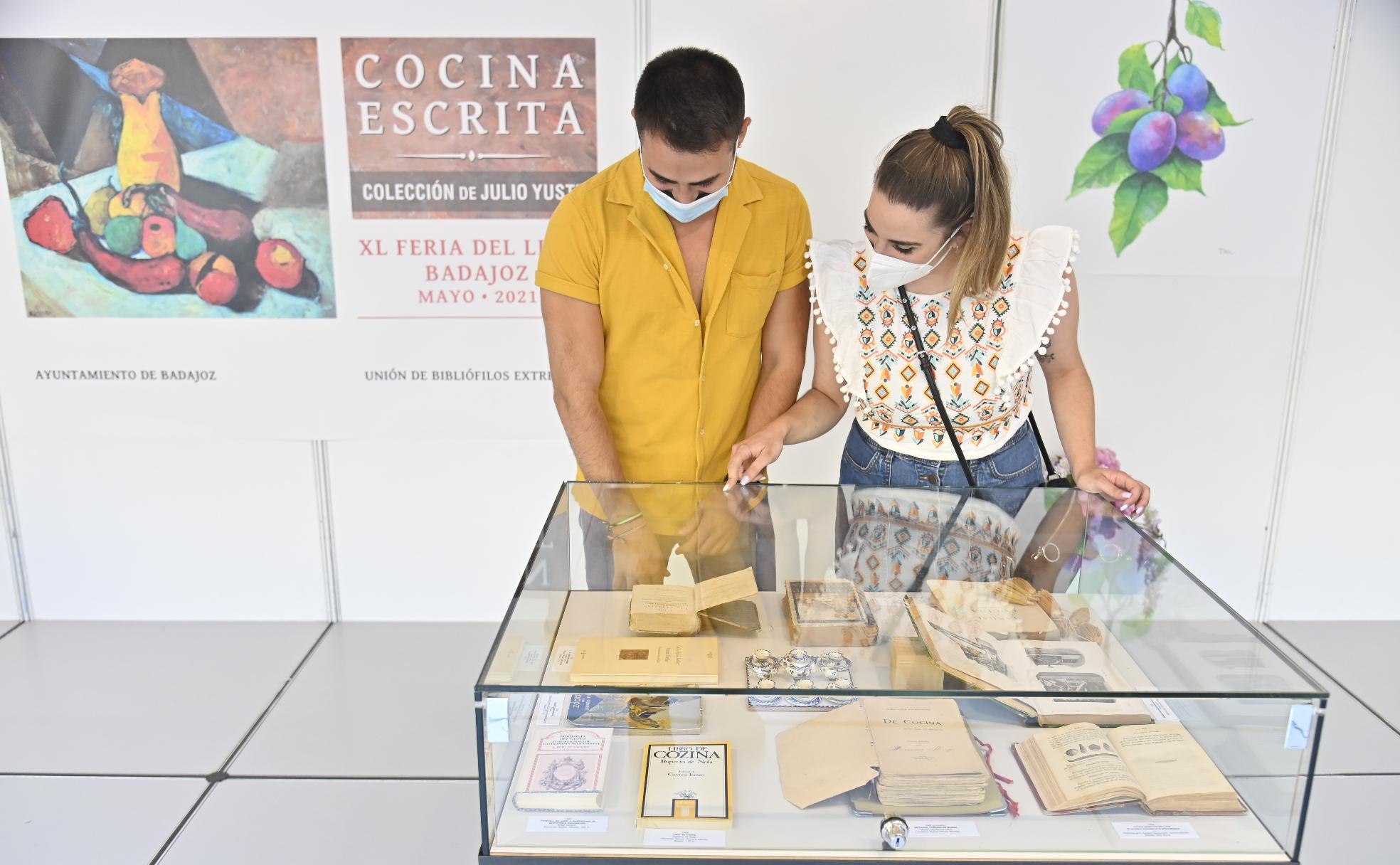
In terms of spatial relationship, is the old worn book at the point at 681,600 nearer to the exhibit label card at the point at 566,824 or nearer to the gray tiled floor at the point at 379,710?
the exhibit label card at the point at 566,824

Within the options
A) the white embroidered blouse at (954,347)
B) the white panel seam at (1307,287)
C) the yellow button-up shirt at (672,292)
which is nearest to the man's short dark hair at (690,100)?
the yellow button-up shirt at (672,292)

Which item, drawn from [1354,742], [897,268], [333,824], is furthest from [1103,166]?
[333,824]

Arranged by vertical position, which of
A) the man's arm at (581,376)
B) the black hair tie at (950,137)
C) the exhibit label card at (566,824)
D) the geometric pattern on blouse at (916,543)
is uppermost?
the black hair tie at (950,137)

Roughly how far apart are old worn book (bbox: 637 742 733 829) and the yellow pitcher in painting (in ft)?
9.03

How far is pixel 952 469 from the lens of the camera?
76.1 inches

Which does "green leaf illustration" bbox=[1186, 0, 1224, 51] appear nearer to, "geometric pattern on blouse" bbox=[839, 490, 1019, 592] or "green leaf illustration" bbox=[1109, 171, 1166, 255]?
"green leaf illustration" bbox=[1109, 171, 1166, 255]

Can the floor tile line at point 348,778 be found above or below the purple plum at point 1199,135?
below

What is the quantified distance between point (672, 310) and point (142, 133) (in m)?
2.10

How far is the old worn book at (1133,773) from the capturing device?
1238mm

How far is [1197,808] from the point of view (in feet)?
4.07

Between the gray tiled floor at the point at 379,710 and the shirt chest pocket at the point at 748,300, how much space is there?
1.45 metres

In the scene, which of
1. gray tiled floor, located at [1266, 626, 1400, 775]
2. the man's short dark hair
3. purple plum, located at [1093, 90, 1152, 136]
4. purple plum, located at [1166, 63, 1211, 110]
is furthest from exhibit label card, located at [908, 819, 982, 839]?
purple plum, located at [1166, 63, 1211, 110]

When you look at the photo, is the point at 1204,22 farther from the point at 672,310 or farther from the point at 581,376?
the point at 581,376

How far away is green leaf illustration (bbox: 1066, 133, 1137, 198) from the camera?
10.1 ft
